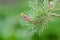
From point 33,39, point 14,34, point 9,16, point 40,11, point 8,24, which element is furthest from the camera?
point 9,16

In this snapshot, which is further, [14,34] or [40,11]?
[14,34]

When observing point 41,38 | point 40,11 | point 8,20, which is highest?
point 40,11

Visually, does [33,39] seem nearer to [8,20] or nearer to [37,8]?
[8,20]

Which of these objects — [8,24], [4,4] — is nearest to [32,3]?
Answer: [8,24]

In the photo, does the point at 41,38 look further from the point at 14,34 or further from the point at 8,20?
the point at 8,20

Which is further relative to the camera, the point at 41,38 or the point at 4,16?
the point at 4,16

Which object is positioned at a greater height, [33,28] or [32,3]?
[32,3]

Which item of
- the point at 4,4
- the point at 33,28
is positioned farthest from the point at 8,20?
the point at 33,28

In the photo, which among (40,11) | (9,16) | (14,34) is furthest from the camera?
(9,16)

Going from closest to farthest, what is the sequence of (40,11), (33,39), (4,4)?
(40,11) < (33,39) < (4,4)
